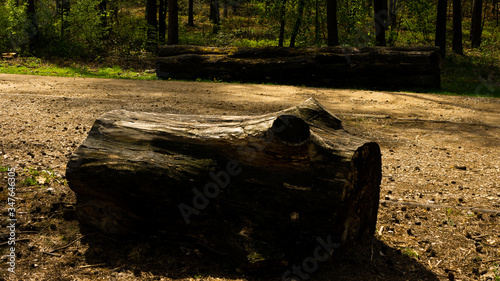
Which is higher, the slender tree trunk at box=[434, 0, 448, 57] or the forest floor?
the slender tree trunk at box=[434, 0, 448, 57]

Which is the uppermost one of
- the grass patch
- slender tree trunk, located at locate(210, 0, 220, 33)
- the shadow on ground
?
slender tree trunk, located at locate(210, 0, 220, 33)

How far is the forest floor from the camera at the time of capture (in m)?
4.11

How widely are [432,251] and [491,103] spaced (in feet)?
29.8

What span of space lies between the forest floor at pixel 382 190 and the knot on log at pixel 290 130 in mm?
1219

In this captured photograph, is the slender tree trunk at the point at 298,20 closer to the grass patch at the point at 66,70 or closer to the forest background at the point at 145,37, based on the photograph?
the forest background at the point at 145,37

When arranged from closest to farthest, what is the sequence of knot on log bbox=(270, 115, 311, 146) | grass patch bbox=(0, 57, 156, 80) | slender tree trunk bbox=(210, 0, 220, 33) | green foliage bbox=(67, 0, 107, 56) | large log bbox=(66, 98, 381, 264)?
knot on log bbox=(270, 115, 311, 146), large log bbox=(66, 98, 381, 264), grass patch bbox=(0, 57, 156, 80), green foliage bbox=(67, 0, 107, 56), slender tree trunk bbox=(210, 0, 220, 33)

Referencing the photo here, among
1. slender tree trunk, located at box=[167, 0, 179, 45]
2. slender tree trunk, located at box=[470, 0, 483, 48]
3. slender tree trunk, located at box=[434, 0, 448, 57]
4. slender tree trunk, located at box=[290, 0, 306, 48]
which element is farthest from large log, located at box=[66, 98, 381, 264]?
slender tree trunk, located at box=[470, 0, 483, 48]

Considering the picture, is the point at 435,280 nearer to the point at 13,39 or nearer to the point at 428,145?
the point at 428,145

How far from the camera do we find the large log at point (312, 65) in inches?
569

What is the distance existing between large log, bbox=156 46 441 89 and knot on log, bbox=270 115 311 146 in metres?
11.6

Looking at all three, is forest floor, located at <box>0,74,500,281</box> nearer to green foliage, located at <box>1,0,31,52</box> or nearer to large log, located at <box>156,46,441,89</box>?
large log, located at <box>156,46,441,89</box>

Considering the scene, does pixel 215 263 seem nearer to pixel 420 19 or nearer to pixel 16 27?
pixel 16 27

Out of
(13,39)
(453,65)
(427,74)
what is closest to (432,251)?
(427,74)

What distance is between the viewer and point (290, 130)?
3.72 m
